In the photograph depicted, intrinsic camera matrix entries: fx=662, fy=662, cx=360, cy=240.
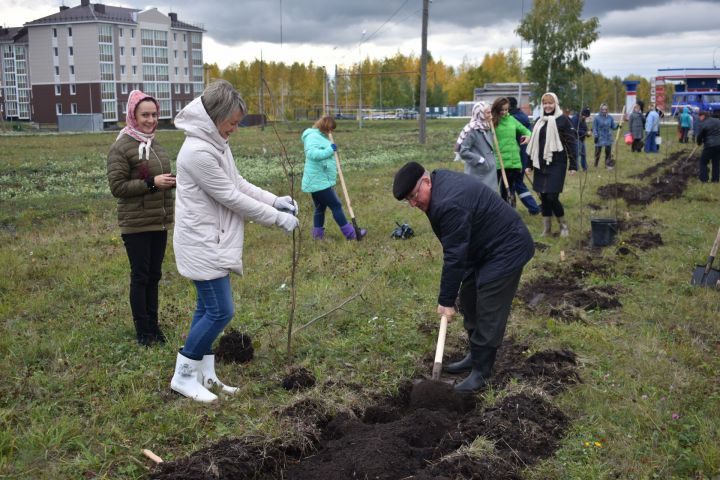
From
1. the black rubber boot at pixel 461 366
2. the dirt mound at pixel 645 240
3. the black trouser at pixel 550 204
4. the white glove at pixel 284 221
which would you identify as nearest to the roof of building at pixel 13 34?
the black trouser at pixel 550 204

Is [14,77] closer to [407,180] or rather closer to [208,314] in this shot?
[208,314]

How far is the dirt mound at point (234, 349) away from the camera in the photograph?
514 cm

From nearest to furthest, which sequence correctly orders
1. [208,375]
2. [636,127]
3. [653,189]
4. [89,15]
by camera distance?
[208,375] < [653,189] < [636,127] < [89,15]

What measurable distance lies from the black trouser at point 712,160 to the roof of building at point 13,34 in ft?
257

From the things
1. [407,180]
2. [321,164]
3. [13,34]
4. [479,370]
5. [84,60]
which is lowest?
[479,370]

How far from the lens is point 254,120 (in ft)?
214

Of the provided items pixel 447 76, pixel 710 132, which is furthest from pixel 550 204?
pixel 447 76

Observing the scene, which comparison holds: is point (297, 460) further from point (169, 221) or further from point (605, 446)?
point (169, 221)

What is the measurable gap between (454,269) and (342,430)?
120 cm

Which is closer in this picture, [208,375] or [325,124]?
[208,375]

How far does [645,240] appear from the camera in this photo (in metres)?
8.99

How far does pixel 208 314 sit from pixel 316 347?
135 cm

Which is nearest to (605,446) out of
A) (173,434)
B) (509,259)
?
(509,259)

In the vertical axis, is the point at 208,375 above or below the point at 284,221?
below
